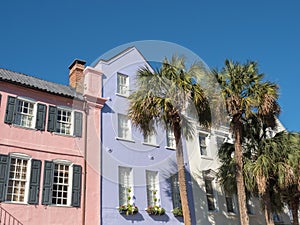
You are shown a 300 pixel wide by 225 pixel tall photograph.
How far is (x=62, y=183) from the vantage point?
45.1ft

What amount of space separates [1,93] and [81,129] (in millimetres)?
3710

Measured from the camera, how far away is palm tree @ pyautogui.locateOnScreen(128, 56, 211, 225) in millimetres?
11117

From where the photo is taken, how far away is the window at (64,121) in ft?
47.9

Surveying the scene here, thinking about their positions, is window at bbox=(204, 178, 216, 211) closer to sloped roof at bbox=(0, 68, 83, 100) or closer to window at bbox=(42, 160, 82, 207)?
window at bbox=(42, 160, 82, 207)

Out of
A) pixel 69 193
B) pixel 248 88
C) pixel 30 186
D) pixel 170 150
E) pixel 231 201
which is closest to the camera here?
pixel 30 186

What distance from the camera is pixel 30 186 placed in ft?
42.1

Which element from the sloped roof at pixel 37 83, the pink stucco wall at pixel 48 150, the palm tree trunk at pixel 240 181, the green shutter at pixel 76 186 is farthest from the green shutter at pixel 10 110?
the palm tree trunk at pixel 240 181

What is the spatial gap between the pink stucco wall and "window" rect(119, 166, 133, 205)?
3.88ft

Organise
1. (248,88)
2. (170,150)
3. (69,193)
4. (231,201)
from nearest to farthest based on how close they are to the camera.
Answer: (69,193)
(248,88)
(170,150)
(231,201)

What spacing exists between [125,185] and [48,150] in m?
3.85

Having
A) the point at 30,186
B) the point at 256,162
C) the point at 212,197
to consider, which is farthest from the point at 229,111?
the point at 30,186

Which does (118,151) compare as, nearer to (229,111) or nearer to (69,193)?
(69,193)

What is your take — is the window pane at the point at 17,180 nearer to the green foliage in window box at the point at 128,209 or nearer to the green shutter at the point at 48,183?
the green shutter at the point at 48,183

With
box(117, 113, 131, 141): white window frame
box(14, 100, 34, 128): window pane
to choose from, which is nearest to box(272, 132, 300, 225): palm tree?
box(117, 113, 131, 141): white window frame
